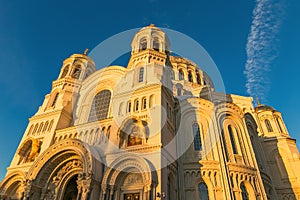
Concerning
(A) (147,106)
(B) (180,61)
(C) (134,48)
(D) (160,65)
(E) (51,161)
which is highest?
(B) (180,61)

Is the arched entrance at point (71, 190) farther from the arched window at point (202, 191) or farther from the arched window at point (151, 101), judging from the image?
the arched window at point (202, 191)

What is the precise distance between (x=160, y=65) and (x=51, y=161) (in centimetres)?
1470

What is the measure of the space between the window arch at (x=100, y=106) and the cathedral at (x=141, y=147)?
0.15 m

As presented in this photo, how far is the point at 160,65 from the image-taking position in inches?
906

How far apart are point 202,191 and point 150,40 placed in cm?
1846

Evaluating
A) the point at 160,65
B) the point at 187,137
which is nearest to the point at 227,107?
the point at 187,137

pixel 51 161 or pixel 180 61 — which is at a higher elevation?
pixel 180 61

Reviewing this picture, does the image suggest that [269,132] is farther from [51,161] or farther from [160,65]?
[51,161]

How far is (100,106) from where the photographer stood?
24.6 m

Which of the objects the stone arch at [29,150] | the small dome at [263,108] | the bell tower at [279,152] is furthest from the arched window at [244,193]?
the stone arch at [29,150]

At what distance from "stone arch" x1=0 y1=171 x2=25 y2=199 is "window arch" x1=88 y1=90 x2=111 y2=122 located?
28.3 feet

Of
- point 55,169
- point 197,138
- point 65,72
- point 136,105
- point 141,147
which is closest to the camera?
point 141,147

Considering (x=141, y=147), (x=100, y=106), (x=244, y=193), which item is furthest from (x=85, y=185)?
(x=244, y=193)

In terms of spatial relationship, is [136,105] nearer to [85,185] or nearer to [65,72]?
[85,185]
